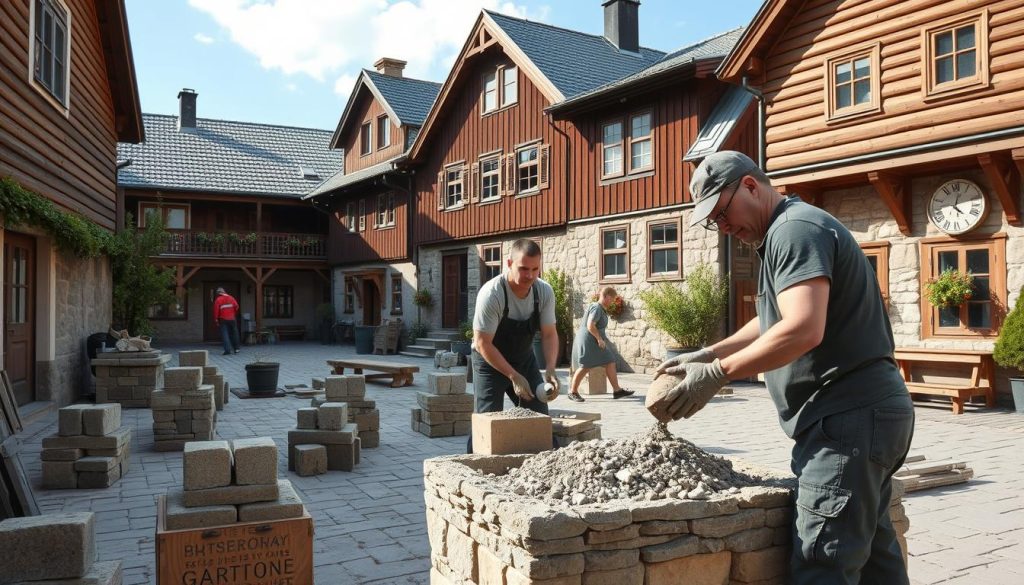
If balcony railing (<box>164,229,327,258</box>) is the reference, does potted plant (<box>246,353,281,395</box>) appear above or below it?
below

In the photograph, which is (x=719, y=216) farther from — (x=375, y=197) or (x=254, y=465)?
(x=375, y=197)

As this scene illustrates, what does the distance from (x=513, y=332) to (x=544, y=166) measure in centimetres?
1426

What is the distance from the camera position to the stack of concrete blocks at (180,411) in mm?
8367

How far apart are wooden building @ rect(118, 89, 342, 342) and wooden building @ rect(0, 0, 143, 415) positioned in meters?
13.6

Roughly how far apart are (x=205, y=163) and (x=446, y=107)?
40.9 feet

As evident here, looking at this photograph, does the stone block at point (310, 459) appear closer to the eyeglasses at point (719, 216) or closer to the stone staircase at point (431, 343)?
the eyeglasses at point (719, 216)

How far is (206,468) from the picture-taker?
3990mm

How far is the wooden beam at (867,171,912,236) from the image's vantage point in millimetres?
11758

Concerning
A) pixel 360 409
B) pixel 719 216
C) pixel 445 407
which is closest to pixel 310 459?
pixel 360 409


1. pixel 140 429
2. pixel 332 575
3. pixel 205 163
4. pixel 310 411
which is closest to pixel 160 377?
pixel 140 429

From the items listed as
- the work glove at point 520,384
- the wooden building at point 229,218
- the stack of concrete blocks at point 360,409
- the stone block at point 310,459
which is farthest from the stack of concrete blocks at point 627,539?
the wooden building at point 229,218

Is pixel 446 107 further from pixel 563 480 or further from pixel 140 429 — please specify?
pixel 563 480

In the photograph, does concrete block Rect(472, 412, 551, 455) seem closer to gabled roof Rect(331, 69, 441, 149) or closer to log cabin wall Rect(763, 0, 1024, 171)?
log cabin wall Rect(763, 0, 1024, 171)

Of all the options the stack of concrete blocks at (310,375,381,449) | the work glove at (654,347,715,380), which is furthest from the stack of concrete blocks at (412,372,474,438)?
the work glove at (654,347,715,380)
